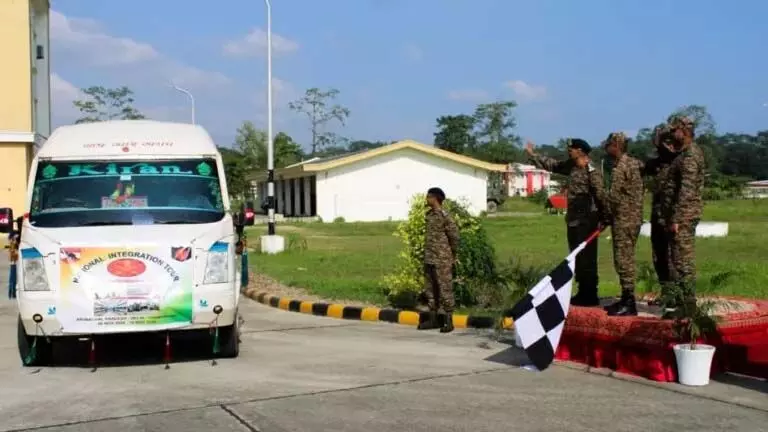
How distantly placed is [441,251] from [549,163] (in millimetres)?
1934

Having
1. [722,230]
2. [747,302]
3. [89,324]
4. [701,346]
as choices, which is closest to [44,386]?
[89,324]

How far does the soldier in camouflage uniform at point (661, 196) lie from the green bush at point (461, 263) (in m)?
3.34

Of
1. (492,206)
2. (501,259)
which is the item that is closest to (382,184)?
(492,206)

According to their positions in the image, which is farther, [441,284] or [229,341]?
[441,284]

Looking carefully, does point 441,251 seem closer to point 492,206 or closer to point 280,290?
point 280,290

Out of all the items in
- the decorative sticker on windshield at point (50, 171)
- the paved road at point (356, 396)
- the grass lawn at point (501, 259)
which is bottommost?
the paved road at point (356, 396)

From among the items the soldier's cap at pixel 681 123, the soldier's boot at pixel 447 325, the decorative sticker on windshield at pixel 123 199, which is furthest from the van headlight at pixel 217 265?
the soldier's cap at pixel 681 123

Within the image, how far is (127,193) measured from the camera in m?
8.73

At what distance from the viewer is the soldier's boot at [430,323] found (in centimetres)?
1088

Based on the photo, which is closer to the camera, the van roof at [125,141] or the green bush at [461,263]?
the van roof at [125,141]

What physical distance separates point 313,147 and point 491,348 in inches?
3014

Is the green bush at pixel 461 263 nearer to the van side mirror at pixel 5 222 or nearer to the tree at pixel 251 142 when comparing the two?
the van side mirror at pixel 5 222

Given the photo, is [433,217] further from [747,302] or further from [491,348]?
[747,302]

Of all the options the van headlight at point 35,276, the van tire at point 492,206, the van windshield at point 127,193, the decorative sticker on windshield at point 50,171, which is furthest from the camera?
the van tire at point 492,206
